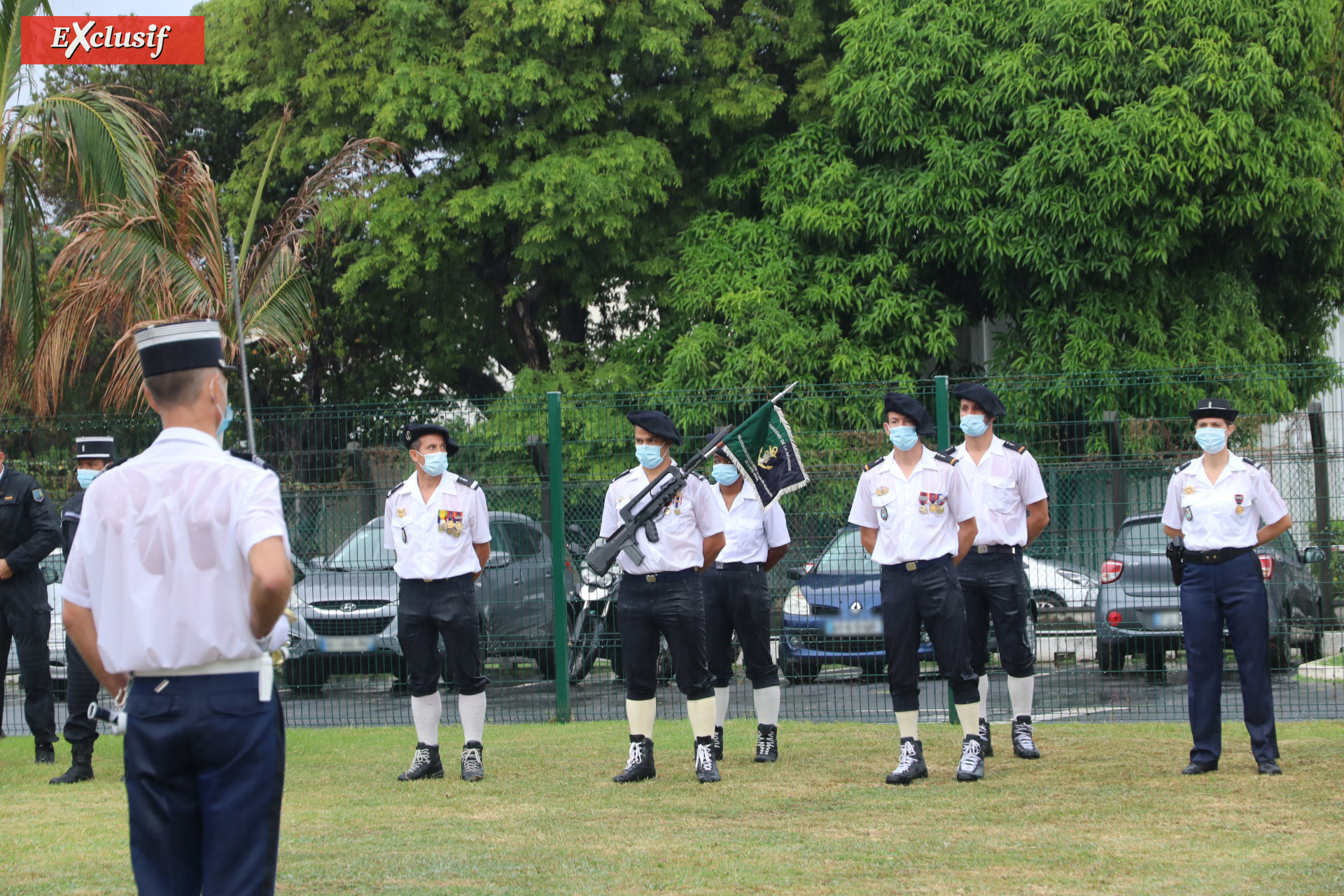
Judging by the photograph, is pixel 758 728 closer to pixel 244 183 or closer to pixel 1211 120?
pixel 1211 120

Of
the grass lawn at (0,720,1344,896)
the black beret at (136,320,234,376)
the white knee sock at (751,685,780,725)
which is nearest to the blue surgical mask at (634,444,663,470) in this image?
the white knee sock at (751,685,780,725)

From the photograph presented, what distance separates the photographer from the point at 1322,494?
32.7 feet

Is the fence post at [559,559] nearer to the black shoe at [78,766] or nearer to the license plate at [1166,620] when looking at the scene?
the black shoe at [78,766]

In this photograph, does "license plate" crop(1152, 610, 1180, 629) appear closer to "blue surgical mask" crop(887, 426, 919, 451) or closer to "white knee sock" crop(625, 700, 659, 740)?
"blue surgical mask" crop(887, 426, 919, 451)

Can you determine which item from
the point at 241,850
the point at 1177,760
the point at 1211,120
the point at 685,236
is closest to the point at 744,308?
the point at 685,236

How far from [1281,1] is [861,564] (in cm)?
1103

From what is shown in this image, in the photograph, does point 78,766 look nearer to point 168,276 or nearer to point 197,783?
point 197,783

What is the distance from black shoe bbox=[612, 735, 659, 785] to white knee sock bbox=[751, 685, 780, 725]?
1.06 meters

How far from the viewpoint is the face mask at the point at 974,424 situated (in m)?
8.57

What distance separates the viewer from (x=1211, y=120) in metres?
16.7

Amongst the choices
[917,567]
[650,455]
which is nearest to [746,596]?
[650,455]

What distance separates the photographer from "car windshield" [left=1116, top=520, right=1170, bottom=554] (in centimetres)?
1025

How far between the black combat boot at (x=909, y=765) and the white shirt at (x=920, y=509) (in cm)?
105

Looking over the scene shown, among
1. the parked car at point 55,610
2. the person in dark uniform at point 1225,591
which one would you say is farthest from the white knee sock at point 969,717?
the parked car at point 55,610
